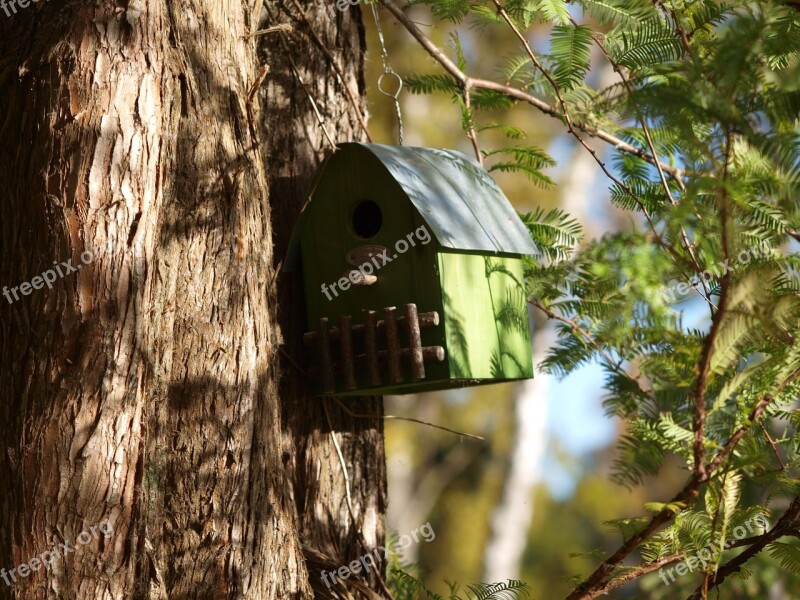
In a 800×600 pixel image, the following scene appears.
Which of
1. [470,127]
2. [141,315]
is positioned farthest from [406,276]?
[141,315]

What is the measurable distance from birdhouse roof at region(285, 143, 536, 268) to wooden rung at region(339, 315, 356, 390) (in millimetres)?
272

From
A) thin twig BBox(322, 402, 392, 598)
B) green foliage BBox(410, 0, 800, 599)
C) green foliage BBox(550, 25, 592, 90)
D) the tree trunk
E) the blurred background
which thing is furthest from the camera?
the blurred background

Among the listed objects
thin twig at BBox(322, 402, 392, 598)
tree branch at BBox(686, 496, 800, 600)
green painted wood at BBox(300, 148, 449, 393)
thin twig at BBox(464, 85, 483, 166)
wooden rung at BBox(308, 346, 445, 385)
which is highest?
thin twig at BBox(464, 85, 483, 166)

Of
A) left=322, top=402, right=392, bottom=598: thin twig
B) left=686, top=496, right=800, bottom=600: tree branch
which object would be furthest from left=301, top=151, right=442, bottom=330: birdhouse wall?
left=686, top=496, right=800, bottom=600: tree branch

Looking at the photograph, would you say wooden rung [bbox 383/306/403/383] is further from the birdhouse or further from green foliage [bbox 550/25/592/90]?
green foliage [bbox 550/25/592/90]

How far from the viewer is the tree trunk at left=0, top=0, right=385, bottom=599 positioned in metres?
1.74

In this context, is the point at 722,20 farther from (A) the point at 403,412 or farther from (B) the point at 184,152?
(A) the point at 403,412

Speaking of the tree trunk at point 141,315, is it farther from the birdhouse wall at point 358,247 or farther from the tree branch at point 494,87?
the tree branch at point 494,87

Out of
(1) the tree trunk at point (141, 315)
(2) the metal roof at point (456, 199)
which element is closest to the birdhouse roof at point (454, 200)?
(2) the metal roof at point (456, 199)

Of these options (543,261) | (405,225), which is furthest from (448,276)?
(543,261)

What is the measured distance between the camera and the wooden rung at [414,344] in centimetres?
218

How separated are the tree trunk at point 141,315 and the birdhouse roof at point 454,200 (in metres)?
0.36

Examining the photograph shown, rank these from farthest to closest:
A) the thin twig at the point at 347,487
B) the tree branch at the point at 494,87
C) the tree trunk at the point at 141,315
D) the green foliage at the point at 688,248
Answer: the tree branch at the point at 494,87
the thin twig at the point at 347,487
the tree trunk at the point at 141,315
the green foliage at the point at 688,248

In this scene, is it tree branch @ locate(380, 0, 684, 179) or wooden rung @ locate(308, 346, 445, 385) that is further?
tree branch @ locate(380, 0, 684, 179)
